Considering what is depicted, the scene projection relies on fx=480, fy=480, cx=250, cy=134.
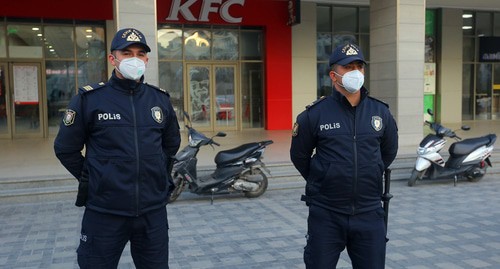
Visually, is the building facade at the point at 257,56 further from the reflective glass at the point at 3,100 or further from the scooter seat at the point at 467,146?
the scooter seat at the point at 467,146

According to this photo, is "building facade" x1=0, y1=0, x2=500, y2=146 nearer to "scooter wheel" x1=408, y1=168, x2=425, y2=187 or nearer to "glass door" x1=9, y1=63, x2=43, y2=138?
"glass door" x1=9, y1=63, x2=43, y2=138

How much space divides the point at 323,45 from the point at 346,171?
1450cm

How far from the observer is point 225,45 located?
624 inches

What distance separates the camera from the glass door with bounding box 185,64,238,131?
15.7m

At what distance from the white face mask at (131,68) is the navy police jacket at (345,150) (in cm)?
107

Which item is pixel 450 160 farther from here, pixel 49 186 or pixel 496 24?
pixel 496 24

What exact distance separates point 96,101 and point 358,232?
1764 mm

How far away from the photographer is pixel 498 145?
11031 millimetres

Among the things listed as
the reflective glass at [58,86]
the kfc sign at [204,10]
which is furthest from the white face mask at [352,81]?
the reflective glass at [58,86]

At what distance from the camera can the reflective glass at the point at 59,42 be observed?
14211 millimetres

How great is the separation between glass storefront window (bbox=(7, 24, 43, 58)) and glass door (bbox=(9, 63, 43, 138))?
319 millimetres

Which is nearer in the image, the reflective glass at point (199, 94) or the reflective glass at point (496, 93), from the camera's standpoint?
the reflective glass at point (199, 94)

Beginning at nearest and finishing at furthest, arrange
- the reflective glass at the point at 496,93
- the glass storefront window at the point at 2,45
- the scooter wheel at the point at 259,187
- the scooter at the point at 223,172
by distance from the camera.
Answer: the scooter at the point at 223,172
the scooter wheel at the point at 259,187
the glass storefront window at the point at 2,45
the reflective glass at the point at 496,93

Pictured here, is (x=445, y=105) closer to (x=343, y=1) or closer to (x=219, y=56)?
(x=343, y=1)
